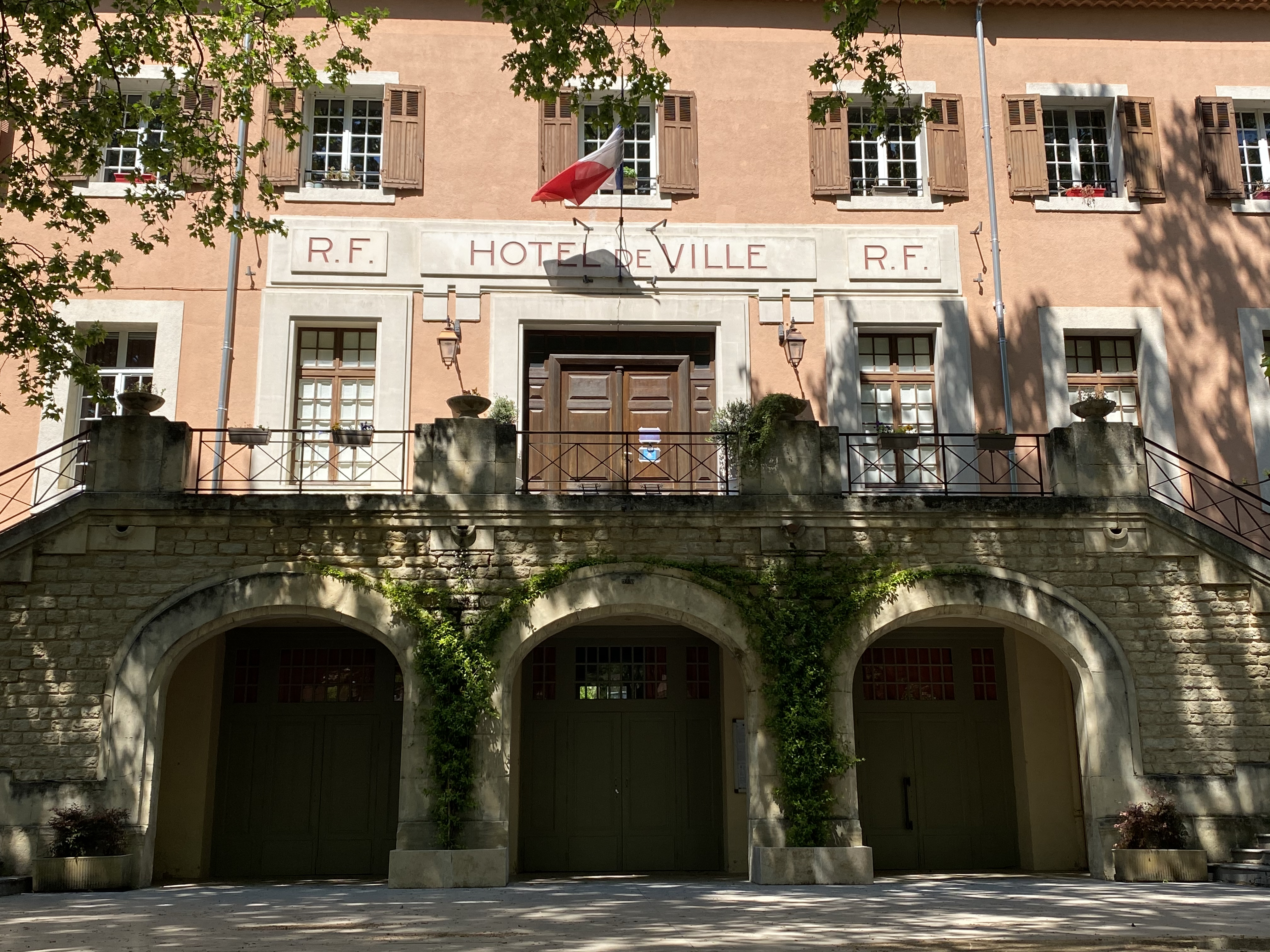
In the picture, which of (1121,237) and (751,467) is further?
(1121,237)

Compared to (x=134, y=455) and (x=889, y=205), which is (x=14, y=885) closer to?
(x=134, y=455)

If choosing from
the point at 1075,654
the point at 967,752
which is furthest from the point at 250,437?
the point at 967,752

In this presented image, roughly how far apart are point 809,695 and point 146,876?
228 inches

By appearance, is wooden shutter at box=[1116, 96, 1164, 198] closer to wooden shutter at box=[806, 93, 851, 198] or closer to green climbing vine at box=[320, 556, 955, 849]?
wooden shutter at box=[806, 93, 851, 198]

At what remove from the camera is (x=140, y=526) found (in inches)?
428

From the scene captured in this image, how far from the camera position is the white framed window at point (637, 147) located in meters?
14.0

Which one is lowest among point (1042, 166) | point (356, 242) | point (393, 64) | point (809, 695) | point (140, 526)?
point (809, 695)

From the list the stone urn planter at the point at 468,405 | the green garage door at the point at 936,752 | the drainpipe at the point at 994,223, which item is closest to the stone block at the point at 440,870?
the stone urn planter at the point at 468,405

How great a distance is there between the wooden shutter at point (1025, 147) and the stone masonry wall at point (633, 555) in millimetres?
4428

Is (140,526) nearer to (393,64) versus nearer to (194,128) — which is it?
(194,128)

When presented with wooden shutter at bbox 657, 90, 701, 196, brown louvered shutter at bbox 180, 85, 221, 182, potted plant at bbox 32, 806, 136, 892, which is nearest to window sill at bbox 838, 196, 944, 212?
wooden shutter at bbox 657, 90, 701, 196

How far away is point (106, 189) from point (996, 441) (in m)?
9.66

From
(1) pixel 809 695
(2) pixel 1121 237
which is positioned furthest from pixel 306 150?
(2) pixel 1121 237

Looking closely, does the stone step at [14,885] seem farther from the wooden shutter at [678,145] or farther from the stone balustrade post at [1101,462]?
the stone balustrade post at [1101,462]
